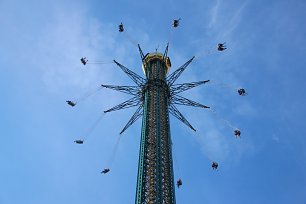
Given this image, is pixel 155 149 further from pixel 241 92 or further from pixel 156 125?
pixel 241 92

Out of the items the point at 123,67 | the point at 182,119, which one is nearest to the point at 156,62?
the point at 123,67

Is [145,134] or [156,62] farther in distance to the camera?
[156,62]

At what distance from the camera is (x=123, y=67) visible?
167ft

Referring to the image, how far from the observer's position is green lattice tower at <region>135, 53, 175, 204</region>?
3534 cm

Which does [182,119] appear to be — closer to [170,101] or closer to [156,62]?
Answer: [170,101]

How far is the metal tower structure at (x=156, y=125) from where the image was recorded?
35688mm

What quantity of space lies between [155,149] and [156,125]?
3.14 m

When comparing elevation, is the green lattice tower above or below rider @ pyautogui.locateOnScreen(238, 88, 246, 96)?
below

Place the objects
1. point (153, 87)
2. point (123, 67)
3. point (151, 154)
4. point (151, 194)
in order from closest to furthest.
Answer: point (151, 194), point (151, 154), point (153, 87), point (123, 67)

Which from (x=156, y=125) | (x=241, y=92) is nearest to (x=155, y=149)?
(x=156, y=125)

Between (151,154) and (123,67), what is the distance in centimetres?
1499

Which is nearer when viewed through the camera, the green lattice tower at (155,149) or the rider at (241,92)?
the green lattice tower at (155,149)

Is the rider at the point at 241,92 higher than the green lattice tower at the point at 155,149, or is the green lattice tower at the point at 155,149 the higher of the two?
the rider at the point at 241,92

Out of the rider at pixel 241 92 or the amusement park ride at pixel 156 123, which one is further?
the rider at pixel 241 92
